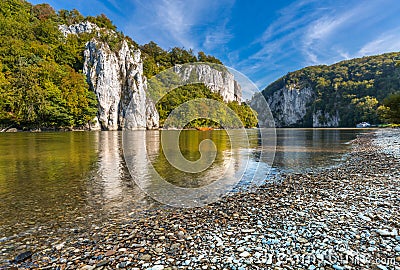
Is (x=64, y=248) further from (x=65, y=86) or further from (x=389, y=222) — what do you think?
(x=65, y=86)

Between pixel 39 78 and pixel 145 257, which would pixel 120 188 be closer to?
pixel 145 257

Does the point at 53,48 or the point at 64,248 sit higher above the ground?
the point at 53,48

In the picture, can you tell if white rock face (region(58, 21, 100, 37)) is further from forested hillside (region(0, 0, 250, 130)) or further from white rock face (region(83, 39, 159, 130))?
white rock face (region(83, 39, 159, 130))

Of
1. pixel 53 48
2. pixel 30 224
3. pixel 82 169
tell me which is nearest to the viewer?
pixel 30 224

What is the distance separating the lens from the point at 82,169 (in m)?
13.6

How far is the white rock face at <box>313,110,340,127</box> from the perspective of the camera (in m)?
167

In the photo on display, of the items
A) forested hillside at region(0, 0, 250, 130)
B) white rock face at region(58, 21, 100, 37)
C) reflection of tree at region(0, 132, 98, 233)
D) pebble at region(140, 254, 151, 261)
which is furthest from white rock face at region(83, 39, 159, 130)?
pebble at region(140, 254, 151, 261)

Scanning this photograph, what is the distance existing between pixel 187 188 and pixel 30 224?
5600 mm

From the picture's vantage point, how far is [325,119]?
586 feet

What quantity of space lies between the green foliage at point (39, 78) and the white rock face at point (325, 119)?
541 ft

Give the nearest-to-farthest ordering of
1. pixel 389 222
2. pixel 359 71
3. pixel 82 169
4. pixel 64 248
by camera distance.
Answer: pixel 64 248, pixel 389 222, pixel 82 169, pixel 359 71

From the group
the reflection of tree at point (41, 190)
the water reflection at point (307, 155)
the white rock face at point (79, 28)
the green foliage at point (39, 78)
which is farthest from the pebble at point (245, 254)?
the white rock face at point (79, 28)

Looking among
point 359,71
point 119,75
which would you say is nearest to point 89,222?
point 119,75

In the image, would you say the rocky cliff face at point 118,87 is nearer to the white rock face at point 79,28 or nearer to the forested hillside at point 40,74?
the forested hillside at point 40,74
